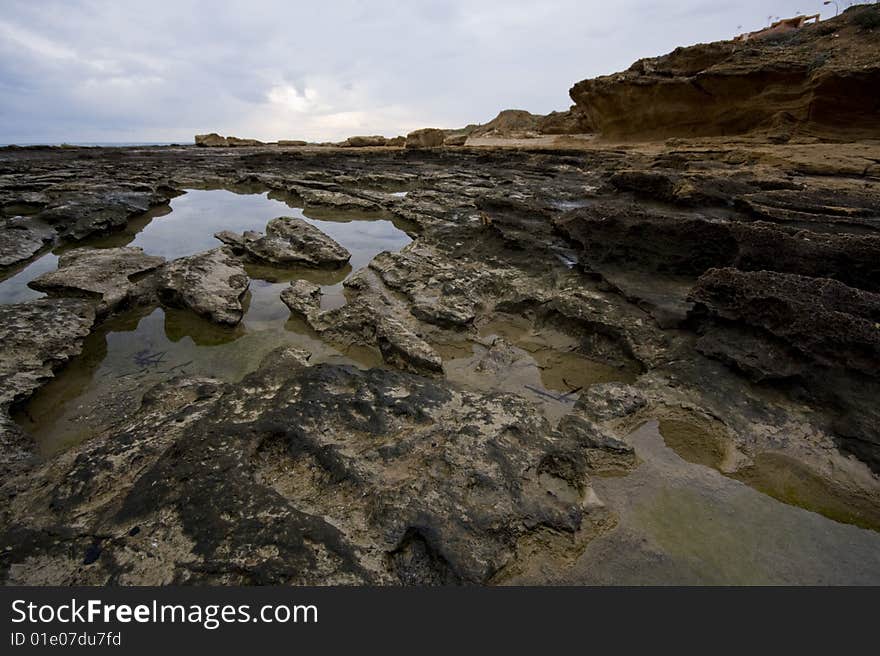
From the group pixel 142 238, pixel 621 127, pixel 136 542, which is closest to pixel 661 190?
pixel 136 542

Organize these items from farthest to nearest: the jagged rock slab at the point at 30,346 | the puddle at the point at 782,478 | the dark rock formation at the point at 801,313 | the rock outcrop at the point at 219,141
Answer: the rock outcrop at the point at 219,141 < the dark rock formation at the point at 801,313 < the jagged rock slab at the point at 30,346 < the puddle at the point at 782,478

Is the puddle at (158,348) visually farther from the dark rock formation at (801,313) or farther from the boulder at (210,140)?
the boulder at (210,140)

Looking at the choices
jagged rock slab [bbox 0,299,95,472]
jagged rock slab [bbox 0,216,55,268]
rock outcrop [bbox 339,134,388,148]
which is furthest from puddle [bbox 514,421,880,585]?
rock outcrop [bbox 339,134,388,148]

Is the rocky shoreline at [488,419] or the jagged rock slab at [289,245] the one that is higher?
the jagged rock slab at [289,245]

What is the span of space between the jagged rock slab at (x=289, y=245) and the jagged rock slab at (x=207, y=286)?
2.30ft

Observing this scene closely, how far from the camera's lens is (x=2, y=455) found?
2.07 metres

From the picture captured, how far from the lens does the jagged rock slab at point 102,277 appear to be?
3932mm

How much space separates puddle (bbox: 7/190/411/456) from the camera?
8.60ft

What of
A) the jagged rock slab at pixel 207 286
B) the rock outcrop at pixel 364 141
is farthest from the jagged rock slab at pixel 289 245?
the rock outcrop at pixel 364 141

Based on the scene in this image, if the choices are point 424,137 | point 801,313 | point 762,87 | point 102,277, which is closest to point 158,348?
point 102,277

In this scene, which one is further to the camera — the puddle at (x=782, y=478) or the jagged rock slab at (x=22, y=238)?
the jagged rock slab at (x=22, y=238)

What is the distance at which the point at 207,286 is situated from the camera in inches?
159

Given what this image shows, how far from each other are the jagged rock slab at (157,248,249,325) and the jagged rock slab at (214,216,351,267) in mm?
700

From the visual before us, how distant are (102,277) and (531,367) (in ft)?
14.5
